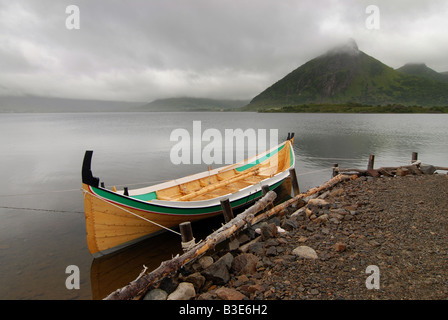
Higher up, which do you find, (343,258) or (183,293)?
(343,258)

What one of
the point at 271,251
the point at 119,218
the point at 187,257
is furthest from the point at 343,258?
the point at 119,218

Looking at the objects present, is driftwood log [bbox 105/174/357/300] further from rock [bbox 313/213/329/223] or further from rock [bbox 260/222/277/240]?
rock [bbox 313/213/329/223]

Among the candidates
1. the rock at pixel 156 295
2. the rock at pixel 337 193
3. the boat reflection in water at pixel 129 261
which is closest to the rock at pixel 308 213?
the rock at pixel 337 193

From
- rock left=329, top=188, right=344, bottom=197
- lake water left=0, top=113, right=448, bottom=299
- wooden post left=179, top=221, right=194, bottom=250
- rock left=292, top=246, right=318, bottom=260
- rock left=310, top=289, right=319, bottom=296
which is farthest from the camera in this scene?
rock left=329, top=188, right=344, bottom=197

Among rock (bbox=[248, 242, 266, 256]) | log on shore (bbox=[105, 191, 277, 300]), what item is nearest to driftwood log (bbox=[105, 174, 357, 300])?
log on shore (bbox=[105, 191, 277, 300])

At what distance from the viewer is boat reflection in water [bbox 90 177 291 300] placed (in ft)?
25.5

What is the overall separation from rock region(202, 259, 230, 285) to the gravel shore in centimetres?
2

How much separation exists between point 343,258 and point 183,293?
3854 mm

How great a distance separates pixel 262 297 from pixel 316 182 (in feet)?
48.5

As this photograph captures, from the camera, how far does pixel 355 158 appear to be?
27.3 m

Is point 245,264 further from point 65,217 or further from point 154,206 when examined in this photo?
point 65,217

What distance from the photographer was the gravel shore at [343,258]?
484 centimetres

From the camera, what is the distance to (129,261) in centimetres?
872

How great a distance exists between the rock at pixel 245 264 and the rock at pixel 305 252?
1.06 metres
